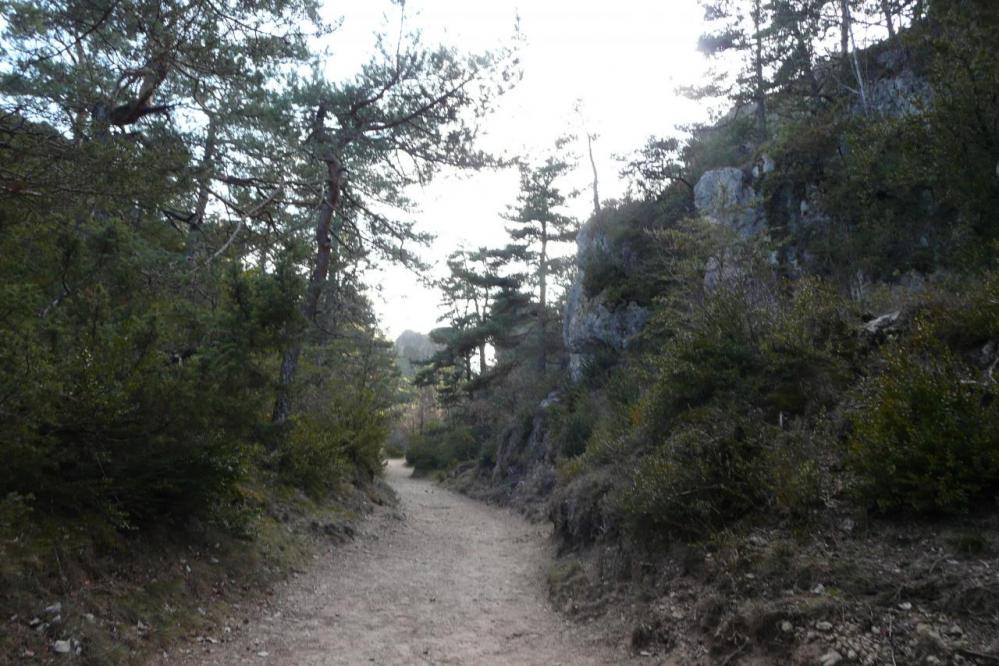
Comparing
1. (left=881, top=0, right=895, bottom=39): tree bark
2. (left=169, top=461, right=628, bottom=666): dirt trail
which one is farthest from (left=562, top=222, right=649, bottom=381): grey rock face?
(left=881, top=0, right=895, bottom=39): tree bark

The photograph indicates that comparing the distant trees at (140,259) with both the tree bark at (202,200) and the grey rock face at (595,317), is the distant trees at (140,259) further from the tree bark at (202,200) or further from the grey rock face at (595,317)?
the grey rock face at (595,317)

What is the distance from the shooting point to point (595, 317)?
68.0 feet

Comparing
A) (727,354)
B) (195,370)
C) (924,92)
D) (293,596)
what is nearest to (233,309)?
(195,370)

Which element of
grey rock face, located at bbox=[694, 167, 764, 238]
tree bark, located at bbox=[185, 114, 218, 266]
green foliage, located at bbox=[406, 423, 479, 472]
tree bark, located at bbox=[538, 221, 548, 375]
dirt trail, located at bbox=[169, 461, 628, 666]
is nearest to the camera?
dirt trail, located at bbox=[169, 461, 628, 666]

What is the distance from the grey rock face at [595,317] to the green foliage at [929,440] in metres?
12.3

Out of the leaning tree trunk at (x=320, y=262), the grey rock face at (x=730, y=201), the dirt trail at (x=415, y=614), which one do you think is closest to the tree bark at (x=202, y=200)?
the leaning tree trunk at (x=320, y=262)

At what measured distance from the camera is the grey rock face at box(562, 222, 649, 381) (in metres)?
19.1

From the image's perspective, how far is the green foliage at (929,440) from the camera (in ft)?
14.2

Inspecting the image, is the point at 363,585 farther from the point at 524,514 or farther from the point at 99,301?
the point at 524,514

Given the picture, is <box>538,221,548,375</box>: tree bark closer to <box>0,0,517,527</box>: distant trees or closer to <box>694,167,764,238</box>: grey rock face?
<box>694,167,764,238</box>: grey rock face

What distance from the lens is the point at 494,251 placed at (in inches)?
1378

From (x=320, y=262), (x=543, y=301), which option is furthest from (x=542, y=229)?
(x=320, y=262)

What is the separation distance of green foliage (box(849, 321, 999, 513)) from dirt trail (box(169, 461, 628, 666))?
2.59 metres

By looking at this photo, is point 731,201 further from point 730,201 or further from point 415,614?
point 415,614
